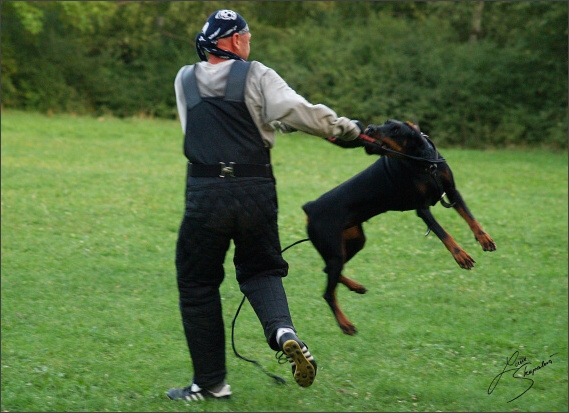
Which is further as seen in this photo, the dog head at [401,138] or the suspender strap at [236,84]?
the dog head at [401,138]

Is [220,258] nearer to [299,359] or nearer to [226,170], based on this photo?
[226,170]

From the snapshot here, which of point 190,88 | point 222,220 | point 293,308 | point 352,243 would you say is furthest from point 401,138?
point 293,308

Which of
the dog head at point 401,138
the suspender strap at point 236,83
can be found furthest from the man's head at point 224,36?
the dog head at point 401,138

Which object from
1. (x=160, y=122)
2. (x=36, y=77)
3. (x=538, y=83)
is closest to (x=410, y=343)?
(x=538, y=83)

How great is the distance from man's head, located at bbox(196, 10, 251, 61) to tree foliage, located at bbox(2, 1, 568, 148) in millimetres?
18185

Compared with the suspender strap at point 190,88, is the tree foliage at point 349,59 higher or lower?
lower

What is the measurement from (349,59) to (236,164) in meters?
20.6

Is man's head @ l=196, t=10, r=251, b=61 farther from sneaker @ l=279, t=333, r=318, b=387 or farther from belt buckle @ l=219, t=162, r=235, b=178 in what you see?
sneaker @ l=279, t=333, r=318, b=387

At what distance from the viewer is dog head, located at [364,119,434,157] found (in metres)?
4.72

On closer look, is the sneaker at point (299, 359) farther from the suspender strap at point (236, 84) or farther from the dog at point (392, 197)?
the suspender strap at point (236, 84)

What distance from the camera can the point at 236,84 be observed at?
431 centimetres

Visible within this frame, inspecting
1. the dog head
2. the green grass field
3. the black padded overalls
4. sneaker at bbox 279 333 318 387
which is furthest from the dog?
the green grass field

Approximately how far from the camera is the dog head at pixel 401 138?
472 centimetres

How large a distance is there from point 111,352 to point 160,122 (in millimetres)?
19858
